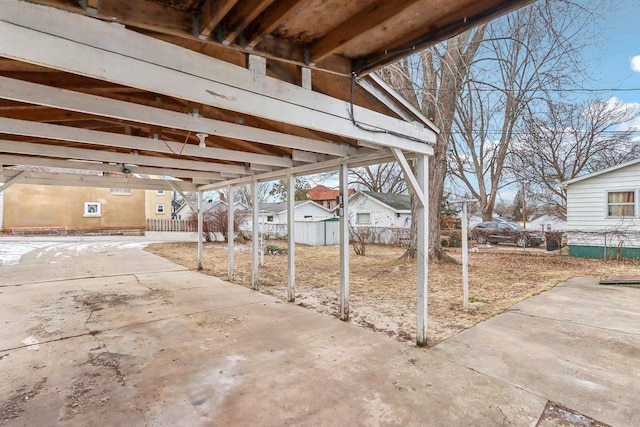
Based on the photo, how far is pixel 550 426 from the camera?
202 centimetres

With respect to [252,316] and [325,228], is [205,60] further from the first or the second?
[325,228]

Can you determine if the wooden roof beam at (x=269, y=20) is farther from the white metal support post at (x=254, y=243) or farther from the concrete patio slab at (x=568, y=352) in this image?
the white metal support post at (x=254, y=243)

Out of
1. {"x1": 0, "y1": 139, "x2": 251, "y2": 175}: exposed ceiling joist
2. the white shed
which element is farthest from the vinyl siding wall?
{"x1": 0, "y1": 139, "x2": 251, "y2": 175}: exposed ceiling joist

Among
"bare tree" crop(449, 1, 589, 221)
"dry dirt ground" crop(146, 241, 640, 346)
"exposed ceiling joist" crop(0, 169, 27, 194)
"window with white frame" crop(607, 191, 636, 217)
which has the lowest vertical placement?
"dry dirt ground" crop(146, 241, 640, 346)

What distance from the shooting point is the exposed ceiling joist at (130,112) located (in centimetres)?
227

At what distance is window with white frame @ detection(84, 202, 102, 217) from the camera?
65.3 ft

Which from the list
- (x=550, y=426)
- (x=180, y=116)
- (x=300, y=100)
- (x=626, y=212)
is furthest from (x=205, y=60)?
(x=626, y=212)

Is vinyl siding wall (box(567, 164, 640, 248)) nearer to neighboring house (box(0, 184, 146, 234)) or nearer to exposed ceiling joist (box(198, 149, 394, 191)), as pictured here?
exposed ceiling joist (box(198, 149, 394, 191))

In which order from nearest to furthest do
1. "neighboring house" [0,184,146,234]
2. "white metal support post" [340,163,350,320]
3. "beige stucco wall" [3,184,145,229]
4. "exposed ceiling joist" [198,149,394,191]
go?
"exposed ceiling joist" [198,149,394,191] → "white metal support post" [340,163,350,320] → "neighboring house" [0,184,146,234] → "beige stucco wall" [3,184,145,229]

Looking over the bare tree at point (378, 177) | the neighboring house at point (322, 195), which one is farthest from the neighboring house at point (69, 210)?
the neighboring house at point (322, 195)

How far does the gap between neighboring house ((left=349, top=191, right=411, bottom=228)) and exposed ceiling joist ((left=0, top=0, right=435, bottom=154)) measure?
15629mm

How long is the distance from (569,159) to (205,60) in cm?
2075

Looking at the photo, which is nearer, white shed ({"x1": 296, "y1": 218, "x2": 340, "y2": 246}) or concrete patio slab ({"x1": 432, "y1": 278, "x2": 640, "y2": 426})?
concrete patio slab ({"x1": 432, "y1": 278, "x2": 640, "y2": 426})

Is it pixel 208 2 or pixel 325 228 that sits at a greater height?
pixel 208 2
